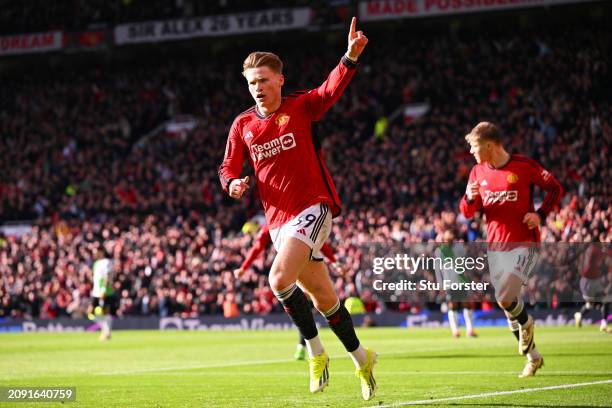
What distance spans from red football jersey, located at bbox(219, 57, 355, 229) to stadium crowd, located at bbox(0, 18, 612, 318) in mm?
17330

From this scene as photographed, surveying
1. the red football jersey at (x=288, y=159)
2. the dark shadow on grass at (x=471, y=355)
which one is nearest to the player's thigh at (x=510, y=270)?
the dark shadow on grass at (x=471, y=355)

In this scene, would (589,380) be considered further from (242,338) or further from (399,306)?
(399,306)

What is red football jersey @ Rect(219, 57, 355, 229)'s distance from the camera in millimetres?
9117

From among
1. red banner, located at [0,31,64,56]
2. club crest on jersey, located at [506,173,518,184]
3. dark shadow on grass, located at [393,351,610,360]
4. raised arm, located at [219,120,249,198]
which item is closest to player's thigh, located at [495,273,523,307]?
club crest on jersey, located at [506,173,518,184]

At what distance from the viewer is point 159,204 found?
133 feet

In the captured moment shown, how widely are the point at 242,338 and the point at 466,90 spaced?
15.7m

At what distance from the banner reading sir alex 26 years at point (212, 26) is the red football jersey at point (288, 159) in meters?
33.4

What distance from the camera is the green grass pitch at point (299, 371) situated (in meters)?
10.3

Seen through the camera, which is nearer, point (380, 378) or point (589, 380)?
point (589, 380)

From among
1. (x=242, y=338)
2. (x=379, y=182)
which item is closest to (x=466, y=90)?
(x=379, y=182)

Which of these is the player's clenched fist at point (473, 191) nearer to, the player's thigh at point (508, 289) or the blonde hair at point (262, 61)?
the player's thigh at point (508, 289)

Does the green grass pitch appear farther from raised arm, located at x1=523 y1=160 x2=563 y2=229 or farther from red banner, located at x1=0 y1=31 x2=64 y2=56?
red banner, located at x1=0 y1=31 x2=64 y2=56

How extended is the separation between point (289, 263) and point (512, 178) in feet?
14.3

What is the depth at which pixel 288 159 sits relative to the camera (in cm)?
913
